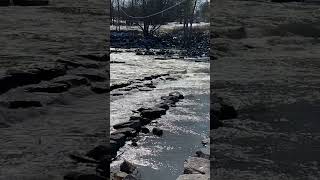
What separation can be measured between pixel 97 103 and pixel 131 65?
8308mm

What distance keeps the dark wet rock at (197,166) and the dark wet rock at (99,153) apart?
0.65 metres

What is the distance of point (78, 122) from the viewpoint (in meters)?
3.96

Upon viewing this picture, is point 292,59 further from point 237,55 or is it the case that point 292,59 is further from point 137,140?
point 137,140

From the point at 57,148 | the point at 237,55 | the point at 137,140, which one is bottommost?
the point at 137,140

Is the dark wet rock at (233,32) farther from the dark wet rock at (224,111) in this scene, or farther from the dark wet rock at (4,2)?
the dark wet rock at (4,2)

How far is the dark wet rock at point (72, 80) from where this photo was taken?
532cm

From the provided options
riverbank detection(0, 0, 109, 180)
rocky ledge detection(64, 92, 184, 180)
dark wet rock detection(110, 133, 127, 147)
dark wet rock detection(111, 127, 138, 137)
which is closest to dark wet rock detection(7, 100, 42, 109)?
riverbank detection(0, 0, 109, 180)

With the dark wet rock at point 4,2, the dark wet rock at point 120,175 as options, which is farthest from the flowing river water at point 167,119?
the dark wet rock at point 4,2

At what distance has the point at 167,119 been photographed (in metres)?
6.77

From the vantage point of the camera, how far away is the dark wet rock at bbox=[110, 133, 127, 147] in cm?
518

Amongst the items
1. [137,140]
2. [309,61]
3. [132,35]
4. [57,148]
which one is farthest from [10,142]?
[132,35]

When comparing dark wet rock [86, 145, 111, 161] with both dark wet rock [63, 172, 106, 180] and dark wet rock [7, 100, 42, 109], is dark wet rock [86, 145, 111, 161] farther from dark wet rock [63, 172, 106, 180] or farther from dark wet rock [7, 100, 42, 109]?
dark wet rock [7, 100, 42, 109]

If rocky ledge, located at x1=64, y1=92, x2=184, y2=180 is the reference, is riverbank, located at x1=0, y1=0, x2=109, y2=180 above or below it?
above

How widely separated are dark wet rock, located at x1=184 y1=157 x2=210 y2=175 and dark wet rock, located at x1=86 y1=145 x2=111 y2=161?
2.12 ft
